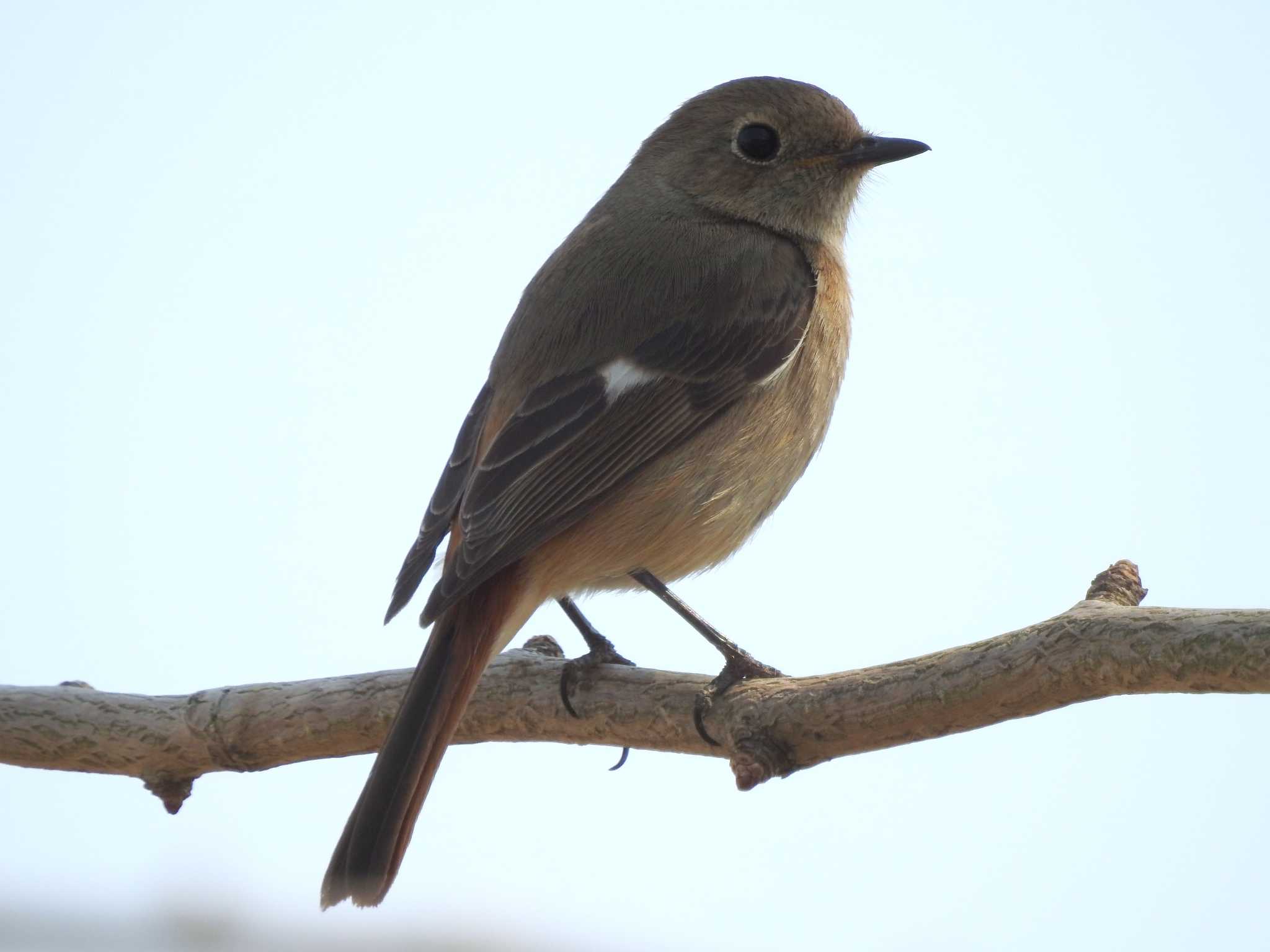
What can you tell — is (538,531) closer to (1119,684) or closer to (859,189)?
(1119,684)

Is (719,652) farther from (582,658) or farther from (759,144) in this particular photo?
(759,144)

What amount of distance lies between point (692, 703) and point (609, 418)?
108cm

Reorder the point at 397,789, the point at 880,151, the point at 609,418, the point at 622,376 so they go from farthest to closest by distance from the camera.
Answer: the point at 880,151
the point at 622,376
the point at 609,418
the point at 397,789

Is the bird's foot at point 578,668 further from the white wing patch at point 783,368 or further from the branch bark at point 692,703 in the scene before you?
the white wing patch at point 783,368

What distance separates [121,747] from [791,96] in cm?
353

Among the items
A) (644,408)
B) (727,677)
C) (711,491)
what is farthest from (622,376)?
(727,677)

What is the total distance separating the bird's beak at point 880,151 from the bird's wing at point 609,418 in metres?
0.69

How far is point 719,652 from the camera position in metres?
4.89

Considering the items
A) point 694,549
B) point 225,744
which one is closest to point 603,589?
point 694,549

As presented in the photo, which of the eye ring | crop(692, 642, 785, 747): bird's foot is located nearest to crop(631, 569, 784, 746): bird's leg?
crop(692, 642, 785, 747): bird's foot

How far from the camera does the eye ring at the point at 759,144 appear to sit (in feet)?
20.0

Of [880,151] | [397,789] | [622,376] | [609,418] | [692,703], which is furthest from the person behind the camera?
[880,151]

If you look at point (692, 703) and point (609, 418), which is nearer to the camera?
point (692, 703)

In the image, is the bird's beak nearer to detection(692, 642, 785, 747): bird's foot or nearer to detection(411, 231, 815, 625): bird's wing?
detection(411, 231, 815, 625): bird's wing
